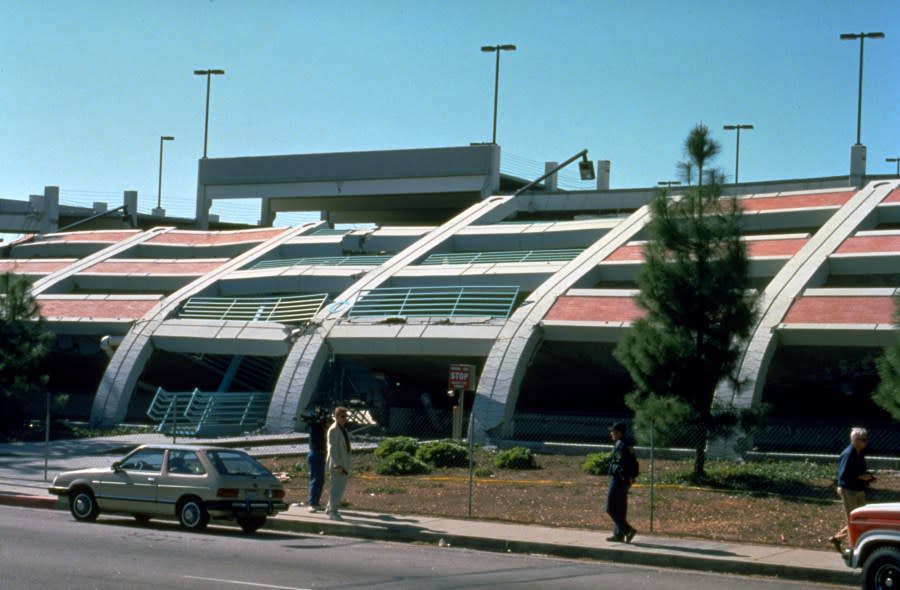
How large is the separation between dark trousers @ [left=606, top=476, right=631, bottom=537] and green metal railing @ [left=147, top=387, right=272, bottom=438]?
20.5 m

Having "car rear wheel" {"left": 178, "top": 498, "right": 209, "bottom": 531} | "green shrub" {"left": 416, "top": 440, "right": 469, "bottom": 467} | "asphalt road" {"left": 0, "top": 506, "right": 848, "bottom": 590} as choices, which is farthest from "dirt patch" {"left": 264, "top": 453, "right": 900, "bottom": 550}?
"car rear wheel" {"left": 178, "top": 498, "right": 209, "bottom": 531}

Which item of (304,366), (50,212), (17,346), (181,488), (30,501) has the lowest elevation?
(30,501)

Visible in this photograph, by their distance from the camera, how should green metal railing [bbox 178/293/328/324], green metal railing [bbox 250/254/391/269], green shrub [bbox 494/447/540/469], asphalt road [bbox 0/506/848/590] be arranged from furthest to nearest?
1. green metal railing [bbox 250/254/391/269]
2. green metal railing [bbox 178/293/328/324]
3. green shrub [bbox 494/447/540/469]
4. asphalt road [bbox 0/506/848/590]

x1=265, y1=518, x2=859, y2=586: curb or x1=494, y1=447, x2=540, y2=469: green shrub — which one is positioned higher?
x1=494, y1=447, x2=540, y2=469: green shrub

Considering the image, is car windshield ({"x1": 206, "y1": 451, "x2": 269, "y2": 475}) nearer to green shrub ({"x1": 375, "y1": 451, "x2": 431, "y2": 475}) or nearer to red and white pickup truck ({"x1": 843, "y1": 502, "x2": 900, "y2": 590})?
green shrub ({"x1": 375, "y1": 451, "x2": 431, "y2": 475})

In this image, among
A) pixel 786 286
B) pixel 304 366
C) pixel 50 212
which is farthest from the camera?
pixel 50 212

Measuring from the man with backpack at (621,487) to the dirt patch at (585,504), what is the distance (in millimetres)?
1431

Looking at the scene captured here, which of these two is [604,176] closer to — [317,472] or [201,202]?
[201,202]

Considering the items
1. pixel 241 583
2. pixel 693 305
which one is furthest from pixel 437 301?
pixel 241 583

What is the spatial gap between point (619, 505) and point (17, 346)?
2418cm

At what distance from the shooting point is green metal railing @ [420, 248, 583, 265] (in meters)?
42.7

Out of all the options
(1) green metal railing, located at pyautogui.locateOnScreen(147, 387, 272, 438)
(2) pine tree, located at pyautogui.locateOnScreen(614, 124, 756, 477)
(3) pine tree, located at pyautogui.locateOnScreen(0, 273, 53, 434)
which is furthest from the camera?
(1) green metal railing, located at pyautogui.locateOnScreen(147, 387, 272, 438)

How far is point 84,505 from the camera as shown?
2019cm

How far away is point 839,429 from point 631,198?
1639 cm
